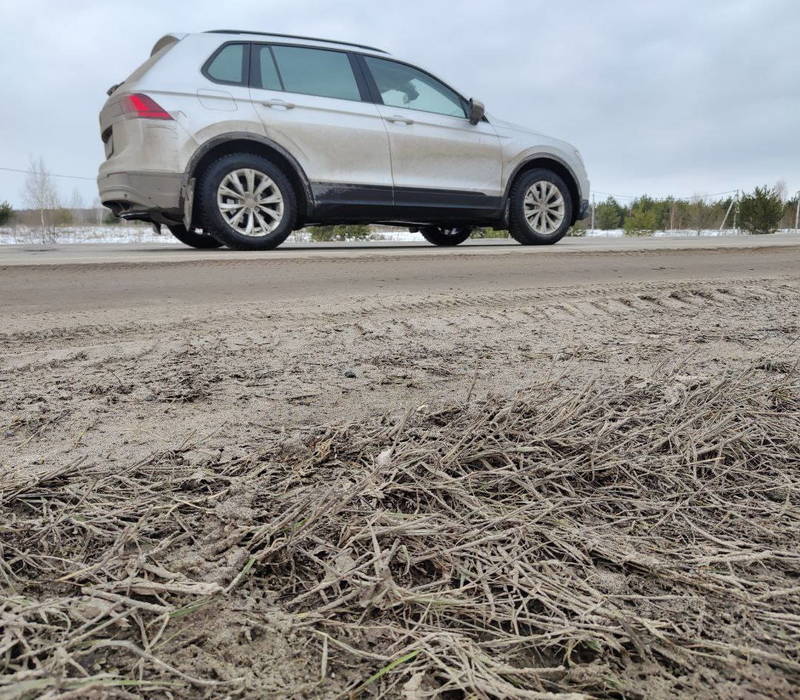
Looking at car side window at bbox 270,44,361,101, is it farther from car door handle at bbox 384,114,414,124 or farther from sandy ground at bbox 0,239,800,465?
sandy ground at bbox 0,239,800,465

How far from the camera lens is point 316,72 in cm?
574

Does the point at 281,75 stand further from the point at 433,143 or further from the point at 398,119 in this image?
the point at 433,143

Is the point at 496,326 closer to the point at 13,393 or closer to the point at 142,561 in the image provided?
the point at 13,393

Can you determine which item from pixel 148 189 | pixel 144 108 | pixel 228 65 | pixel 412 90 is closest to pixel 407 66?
pixel 412 90

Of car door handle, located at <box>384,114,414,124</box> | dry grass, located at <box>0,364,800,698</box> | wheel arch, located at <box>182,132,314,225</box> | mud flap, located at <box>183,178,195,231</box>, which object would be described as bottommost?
dry grass, located at <box>0,364,800,698</box>

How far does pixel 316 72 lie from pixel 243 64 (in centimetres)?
69

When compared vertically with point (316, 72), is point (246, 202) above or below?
below

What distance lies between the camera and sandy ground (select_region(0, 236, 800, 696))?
201 centimetres

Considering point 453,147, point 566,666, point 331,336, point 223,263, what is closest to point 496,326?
point 331,336

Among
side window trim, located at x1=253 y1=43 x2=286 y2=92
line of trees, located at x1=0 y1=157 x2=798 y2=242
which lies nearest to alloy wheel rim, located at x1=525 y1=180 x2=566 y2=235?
side window trim, located at x1=253 y1=43 x2=286 y2=92

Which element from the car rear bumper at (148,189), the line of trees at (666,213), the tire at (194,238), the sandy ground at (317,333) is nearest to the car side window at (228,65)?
the car rear bumper at (148,189)

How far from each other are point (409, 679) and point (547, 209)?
6.28m

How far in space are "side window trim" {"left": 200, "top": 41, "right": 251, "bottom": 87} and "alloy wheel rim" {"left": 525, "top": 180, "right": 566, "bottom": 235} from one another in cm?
297

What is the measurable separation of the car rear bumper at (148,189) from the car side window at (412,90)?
2.17m
